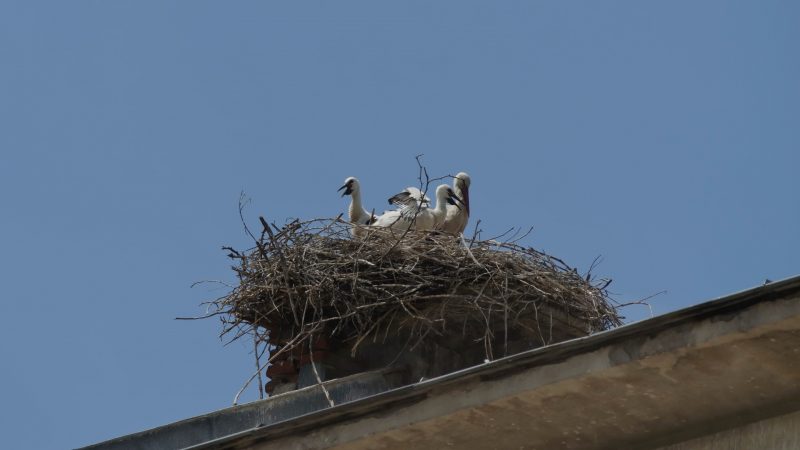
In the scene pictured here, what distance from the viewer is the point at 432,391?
233 inches

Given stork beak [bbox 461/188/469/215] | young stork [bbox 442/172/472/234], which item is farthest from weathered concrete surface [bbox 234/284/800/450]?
stork beak [bbox 461/188/469/215]

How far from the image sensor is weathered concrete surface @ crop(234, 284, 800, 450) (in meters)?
5.39

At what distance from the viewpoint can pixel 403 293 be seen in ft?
31.5

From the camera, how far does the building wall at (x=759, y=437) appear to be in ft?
17.7

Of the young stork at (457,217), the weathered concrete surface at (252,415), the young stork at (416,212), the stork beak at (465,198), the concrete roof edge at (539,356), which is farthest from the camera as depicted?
the stork beak at (465,198)

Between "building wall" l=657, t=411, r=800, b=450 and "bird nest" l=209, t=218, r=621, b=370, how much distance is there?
3.53 m

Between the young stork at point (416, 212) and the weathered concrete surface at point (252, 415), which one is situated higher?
the young stork at point (416, 212)

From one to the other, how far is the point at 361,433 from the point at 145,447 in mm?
3087

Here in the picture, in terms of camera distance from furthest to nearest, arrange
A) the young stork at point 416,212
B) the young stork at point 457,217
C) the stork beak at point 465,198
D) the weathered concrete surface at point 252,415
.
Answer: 1. the stork beak at point 465,198
2. the young stork at point 457,217
3. the young stork at point 416,212
4. the weathered concrete surface at point 252,415

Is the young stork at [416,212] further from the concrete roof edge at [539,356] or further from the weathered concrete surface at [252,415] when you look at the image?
the concrete roof edge at [539,356]

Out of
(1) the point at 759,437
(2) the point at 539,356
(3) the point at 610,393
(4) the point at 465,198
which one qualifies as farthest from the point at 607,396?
(4) the point at 465,198

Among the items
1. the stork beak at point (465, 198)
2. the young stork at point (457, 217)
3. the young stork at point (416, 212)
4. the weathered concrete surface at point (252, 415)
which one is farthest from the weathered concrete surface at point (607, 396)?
the stork beak at point (465, 198)

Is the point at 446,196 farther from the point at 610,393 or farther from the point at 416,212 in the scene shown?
the point at 610,393

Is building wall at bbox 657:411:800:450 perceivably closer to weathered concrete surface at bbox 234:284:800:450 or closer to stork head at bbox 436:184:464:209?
weathered concrete surface at bbox 234:284:800:450
